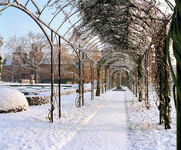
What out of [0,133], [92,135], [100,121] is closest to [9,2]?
[0,133]

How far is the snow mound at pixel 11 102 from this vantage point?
20.7 feet

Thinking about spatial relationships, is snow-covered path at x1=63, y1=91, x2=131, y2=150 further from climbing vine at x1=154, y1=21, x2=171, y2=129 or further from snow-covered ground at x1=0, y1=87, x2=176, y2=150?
climbing vine at x1=154, y1=21, x2=171, y2=129

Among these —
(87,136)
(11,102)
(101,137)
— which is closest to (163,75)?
(101,137)

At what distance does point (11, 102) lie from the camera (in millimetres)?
6480

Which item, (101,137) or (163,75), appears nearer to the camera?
(101,137)

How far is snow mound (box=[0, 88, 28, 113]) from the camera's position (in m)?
6.32

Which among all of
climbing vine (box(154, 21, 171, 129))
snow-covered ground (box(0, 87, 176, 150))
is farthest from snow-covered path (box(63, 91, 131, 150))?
climbing vine (box(154, 21, 171, 129))

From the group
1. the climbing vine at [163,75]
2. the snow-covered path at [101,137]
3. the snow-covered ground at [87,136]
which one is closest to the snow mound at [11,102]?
the snow-covered ground at [87,136]

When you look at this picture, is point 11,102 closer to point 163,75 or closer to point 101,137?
point 101,137

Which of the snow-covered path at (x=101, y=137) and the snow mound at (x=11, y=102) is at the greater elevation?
the snow mound at (x=11, y=102)

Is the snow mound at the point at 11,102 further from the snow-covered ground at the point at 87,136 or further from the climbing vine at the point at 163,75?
the climbing vine at the point at 163,75

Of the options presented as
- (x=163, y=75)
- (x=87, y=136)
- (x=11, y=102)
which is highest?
(x=163, y=75)

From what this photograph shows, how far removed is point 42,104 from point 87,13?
5.29 m

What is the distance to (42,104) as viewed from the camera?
8.70m
